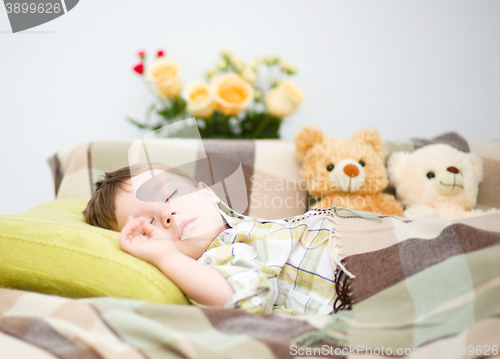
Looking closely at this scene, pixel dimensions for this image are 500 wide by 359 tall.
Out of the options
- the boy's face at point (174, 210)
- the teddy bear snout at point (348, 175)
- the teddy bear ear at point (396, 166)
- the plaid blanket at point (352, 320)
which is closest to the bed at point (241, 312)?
the plaid blanket at point (352, 320)

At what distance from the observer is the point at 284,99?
1183 millimetres

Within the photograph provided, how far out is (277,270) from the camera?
68cm

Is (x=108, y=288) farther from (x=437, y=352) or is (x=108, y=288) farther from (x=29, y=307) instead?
(x=437, y=352)

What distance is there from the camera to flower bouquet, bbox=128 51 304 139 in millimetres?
1143

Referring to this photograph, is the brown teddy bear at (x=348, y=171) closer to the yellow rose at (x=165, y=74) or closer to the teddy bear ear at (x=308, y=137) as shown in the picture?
the teddy bear ear at (x=308, y=137)

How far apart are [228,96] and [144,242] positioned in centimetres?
68

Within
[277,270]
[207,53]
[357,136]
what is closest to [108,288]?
[277,270]

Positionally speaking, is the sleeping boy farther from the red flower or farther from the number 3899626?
the number 3899626

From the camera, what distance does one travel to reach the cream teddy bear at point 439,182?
966mm

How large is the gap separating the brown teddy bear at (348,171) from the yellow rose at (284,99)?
0.65 ft

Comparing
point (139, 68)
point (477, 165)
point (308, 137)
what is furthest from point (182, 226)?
point (477, 165)

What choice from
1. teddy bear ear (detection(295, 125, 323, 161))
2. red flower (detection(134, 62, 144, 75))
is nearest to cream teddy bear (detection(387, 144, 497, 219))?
teddy bear ear (detection(295, 125, 323, 161))

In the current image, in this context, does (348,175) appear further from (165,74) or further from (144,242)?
(165,74)

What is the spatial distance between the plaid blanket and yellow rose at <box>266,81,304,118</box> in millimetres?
675
